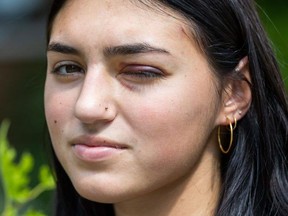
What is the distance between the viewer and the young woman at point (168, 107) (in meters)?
2.71

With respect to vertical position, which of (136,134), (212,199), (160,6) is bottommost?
(212,199)

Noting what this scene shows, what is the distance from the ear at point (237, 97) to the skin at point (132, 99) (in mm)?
Answer: 37

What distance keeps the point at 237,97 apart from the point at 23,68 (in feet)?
14.6

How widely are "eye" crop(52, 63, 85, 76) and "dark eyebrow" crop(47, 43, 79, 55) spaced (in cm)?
4

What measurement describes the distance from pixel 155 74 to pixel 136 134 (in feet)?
0.61

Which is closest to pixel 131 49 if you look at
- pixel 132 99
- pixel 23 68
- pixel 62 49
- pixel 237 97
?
pixel 132 99

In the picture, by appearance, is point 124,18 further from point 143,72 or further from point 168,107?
point 168,107

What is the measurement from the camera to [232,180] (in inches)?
116

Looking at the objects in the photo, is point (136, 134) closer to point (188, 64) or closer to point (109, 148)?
point (109, 148)

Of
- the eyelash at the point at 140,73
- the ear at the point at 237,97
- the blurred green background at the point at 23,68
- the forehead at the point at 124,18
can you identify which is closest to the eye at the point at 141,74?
the eyelash at the point at 140,73

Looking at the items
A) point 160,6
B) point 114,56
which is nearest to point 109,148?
point 114,56

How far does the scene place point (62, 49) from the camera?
9.34 feet

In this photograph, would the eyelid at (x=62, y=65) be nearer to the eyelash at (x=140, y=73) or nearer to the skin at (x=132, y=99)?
the skin at (x=132, y=99)

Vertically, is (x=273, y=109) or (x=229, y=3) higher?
(x=229, y=3)
